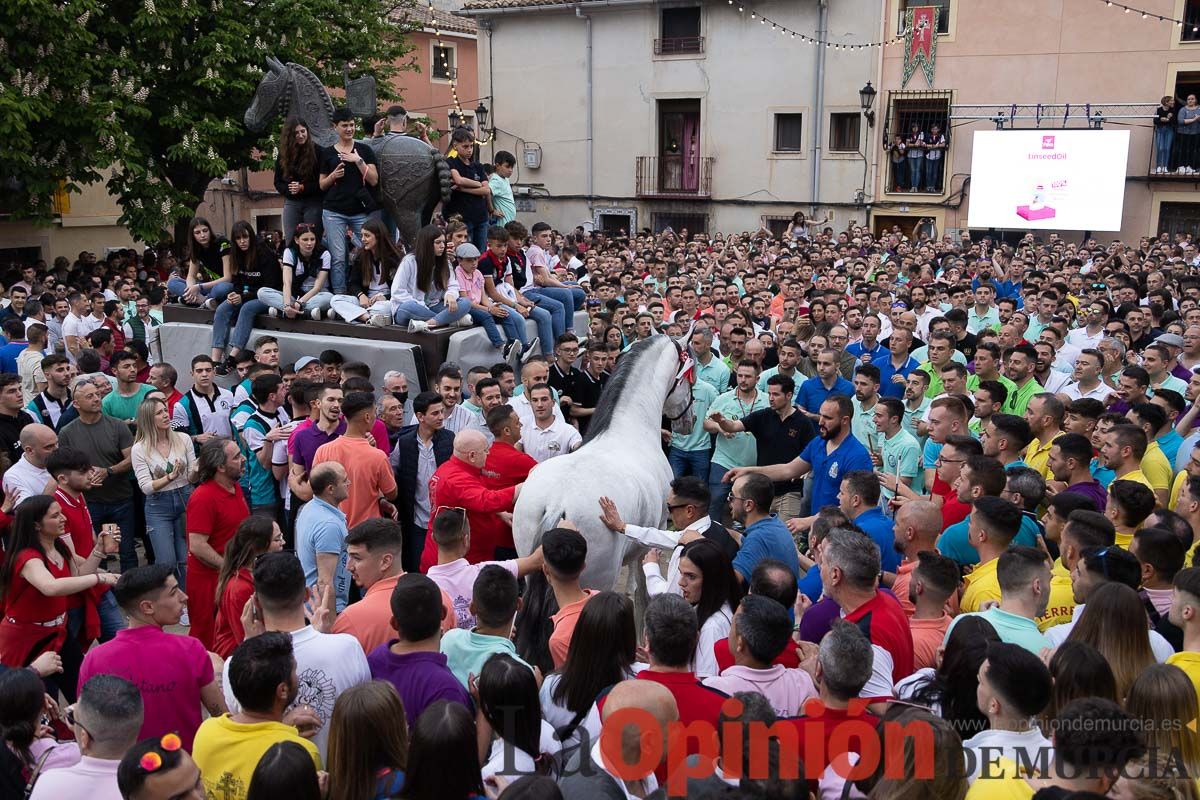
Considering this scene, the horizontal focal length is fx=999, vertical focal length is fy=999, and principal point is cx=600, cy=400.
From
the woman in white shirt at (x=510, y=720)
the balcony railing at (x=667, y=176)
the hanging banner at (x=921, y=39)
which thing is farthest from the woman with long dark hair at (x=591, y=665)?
the balcony railing at (x=667, y=176)

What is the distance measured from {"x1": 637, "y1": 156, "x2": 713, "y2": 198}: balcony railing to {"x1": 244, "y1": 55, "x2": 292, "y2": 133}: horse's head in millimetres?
20629

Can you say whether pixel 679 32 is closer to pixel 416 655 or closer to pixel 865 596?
pixel 865 596

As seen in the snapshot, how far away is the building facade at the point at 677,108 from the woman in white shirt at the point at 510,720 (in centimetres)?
2543

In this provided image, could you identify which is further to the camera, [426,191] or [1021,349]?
[426,191]

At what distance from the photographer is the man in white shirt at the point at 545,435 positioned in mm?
7156

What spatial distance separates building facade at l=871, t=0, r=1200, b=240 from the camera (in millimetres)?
23969

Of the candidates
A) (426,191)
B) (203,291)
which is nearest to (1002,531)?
(426,191)

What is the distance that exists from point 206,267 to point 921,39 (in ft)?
70.2

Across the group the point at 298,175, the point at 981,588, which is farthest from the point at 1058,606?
the point at 298,175

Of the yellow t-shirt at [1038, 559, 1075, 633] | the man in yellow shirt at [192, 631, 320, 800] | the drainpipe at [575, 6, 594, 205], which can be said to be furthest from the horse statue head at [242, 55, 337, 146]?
the drainpipe at [575, 6, 594, 205]

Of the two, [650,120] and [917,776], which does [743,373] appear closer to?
[917,776]

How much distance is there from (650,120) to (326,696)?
27527mm

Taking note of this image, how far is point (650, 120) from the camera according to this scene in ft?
97.0

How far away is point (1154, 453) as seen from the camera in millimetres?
6410
